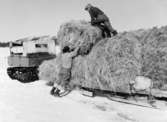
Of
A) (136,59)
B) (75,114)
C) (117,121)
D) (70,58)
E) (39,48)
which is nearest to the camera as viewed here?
(117,121)

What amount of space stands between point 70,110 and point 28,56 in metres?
4.51

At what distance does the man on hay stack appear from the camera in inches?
248

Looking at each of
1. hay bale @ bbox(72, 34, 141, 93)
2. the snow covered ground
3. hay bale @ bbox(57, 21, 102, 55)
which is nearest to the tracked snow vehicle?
hay bale @ bbox(57, 21, 102, 55)

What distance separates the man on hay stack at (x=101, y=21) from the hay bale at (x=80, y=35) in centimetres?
29

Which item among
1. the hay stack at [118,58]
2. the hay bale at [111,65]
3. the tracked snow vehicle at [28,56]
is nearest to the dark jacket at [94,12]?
the hay stack at [118,58]

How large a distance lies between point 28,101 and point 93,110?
166cm

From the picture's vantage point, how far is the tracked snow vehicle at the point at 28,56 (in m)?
7.86

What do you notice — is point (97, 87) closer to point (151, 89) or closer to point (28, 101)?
point (151, 89)

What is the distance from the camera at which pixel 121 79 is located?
4383mm

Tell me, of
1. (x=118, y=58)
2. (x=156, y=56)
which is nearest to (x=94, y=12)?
(x=118, y=58)

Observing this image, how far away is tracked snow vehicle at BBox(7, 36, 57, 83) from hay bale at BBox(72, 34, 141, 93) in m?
→ 3.05

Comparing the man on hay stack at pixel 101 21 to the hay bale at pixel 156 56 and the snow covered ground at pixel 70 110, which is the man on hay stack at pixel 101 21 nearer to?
the hay bale at pixel 156 56

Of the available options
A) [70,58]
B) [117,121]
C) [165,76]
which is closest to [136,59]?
[165,76]

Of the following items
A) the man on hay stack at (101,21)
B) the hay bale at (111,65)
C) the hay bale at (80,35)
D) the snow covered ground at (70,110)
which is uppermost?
the man on hay stack at (101,21)
